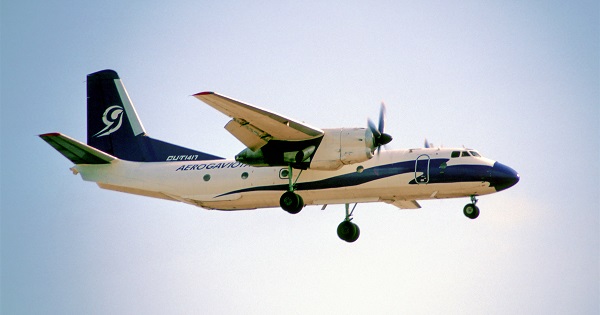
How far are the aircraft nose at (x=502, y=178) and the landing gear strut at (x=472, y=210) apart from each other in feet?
2.85

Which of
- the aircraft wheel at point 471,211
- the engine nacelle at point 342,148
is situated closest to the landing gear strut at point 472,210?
the aircraft wheel at point 471,211

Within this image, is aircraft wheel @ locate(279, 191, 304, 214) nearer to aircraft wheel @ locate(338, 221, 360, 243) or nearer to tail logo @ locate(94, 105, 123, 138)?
aircraft wheel @ locate(338, 221, 360, 243)

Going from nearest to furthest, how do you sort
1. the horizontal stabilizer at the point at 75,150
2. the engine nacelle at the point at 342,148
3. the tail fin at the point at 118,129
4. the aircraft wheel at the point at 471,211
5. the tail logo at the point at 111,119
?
Result: the engine nacelle at the point at 342,148
the horizontal stabilizer at the point at 75,150
the aircraft wheel at the point at 471,211
the tail fin at the point at 118,129
the tail logo at the point at 111,119

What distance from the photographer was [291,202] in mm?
24031

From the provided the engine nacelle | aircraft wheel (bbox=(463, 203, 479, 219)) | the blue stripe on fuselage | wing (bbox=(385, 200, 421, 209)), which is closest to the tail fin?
the blue stripe on fuselage

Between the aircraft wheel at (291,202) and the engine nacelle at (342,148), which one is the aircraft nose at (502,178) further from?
the aircraft wheel at (291,202)

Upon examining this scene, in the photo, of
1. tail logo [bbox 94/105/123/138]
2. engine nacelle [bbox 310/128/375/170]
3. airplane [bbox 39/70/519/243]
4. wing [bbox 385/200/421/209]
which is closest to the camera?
engine nacelle [bbox 310/128/375/170]

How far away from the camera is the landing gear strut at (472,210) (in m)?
24.4

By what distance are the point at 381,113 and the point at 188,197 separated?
689 centimetres

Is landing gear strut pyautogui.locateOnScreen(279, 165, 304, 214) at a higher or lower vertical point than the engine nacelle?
lower

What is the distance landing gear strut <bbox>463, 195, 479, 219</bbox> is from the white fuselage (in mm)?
356

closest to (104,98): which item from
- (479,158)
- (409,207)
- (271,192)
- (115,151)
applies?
(115,151)

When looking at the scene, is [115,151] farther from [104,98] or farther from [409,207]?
[409,207]

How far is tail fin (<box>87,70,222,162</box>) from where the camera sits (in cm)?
2697
